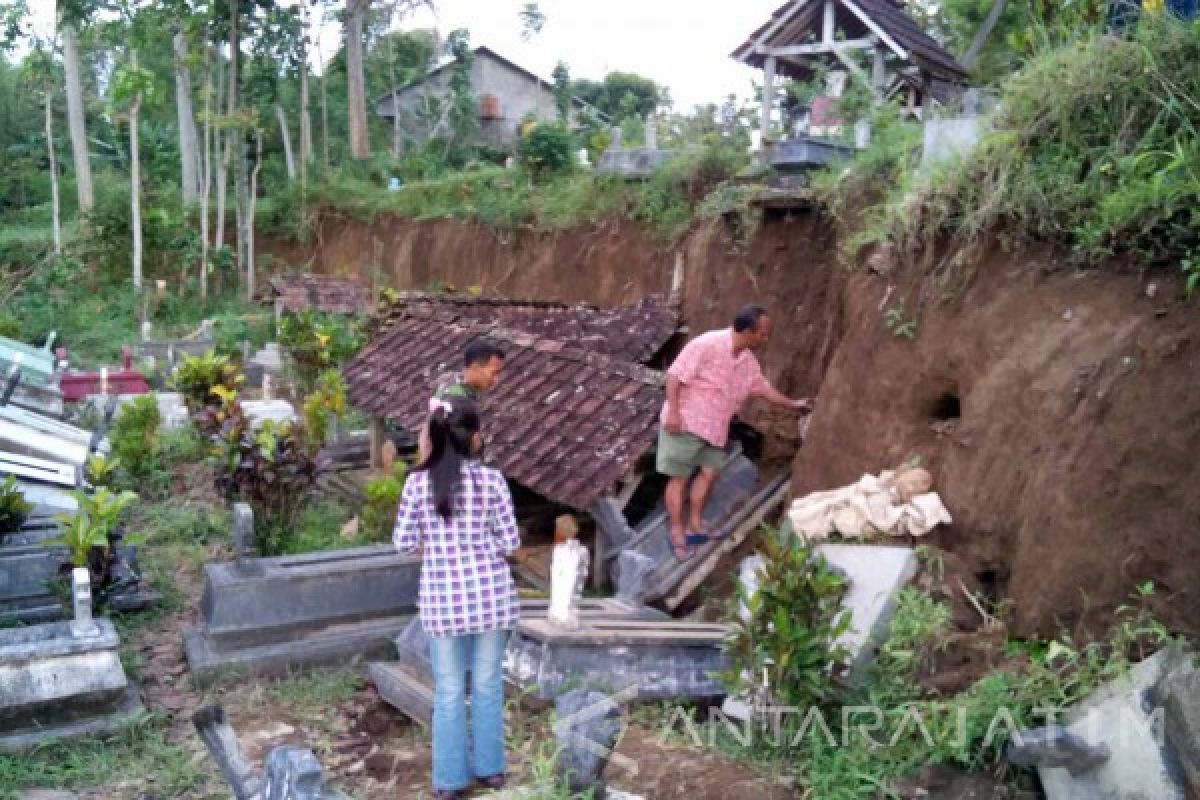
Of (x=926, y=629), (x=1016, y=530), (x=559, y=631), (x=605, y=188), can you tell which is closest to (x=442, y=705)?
(x=559, y=631)

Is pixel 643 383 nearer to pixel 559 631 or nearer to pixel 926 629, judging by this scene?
pixel 559 631

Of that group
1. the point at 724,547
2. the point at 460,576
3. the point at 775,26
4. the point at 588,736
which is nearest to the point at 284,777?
the point at 588,736

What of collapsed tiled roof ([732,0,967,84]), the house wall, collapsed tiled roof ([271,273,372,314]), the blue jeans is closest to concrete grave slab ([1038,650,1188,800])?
the blue jeans

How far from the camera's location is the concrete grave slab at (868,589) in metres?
5.00

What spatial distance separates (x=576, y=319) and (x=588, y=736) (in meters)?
7.94

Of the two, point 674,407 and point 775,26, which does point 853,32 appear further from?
point 674,407

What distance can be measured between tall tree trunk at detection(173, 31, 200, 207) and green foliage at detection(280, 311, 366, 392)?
12.4m

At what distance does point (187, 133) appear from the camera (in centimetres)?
2630

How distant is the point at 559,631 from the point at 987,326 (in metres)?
2.84

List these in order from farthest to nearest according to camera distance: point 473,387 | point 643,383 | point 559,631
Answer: point 643,383, point 559,631, point 473,387

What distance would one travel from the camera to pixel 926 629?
4809mm

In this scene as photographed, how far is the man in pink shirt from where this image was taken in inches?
261

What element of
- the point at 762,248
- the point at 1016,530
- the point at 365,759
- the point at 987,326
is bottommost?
the point at 365,759

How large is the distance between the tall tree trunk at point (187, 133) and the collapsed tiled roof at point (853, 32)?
1398 cm
